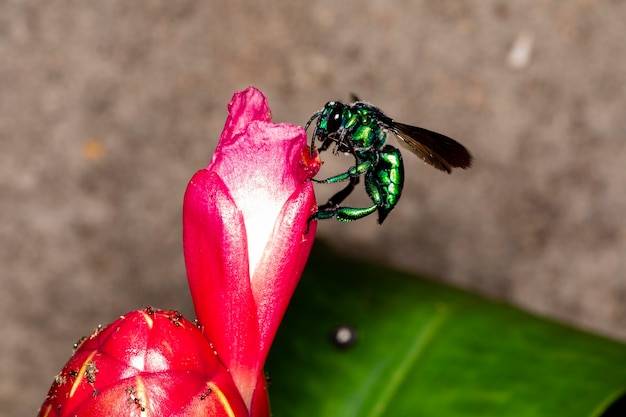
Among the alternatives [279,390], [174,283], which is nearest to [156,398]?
[279,390]

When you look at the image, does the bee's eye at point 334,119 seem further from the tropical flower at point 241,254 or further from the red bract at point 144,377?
the red bract at point 144,377

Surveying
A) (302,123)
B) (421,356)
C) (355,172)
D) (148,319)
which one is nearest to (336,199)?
(355,172)

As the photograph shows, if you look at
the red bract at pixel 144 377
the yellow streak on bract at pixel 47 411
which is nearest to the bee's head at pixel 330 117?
the red bract at pixel 144 377

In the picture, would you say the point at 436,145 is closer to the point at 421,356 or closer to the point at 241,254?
the point at 241,254

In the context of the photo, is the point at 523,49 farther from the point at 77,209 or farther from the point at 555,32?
the point at 77,209

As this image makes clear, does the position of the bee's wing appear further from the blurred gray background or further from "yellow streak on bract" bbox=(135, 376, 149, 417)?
the blurred gray background
